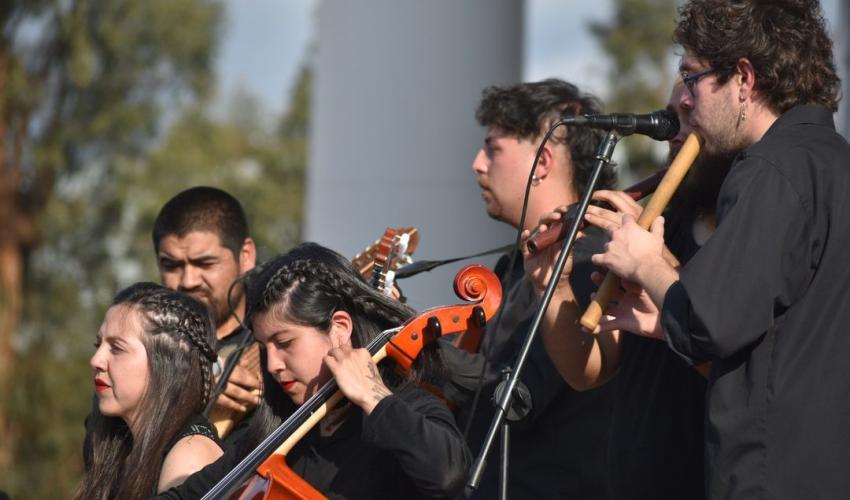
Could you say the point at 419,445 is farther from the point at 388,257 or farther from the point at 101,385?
the point at 101,385

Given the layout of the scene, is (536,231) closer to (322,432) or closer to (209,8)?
(322,432)

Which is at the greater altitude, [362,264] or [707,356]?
[707,356]

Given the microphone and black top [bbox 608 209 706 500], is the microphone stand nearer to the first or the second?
the microphone

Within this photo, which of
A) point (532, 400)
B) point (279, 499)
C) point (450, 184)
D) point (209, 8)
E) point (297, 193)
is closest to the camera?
point (279, 499)

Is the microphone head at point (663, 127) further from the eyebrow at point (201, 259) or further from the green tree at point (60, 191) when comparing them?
the green tree at point (60, 191)

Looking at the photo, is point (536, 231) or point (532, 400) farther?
point (532, 400)

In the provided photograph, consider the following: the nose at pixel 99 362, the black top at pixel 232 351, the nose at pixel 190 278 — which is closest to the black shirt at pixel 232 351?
the black top at pixel 232 351

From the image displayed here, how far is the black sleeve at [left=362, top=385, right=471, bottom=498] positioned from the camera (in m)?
2.83

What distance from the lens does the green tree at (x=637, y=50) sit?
78.4 feet

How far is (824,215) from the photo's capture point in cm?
266

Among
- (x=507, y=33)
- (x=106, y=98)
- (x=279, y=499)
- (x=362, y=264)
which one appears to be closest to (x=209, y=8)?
(x=106, y=98)

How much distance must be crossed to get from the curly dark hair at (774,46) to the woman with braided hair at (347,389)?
993 mm

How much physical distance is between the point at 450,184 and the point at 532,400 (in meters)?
2.64

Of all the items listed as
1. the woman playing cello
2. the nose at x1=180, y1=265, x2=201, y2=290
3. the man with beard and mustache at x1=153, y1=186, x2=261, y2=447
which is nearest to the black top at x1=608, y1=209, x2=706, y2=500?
the woman playing cello
